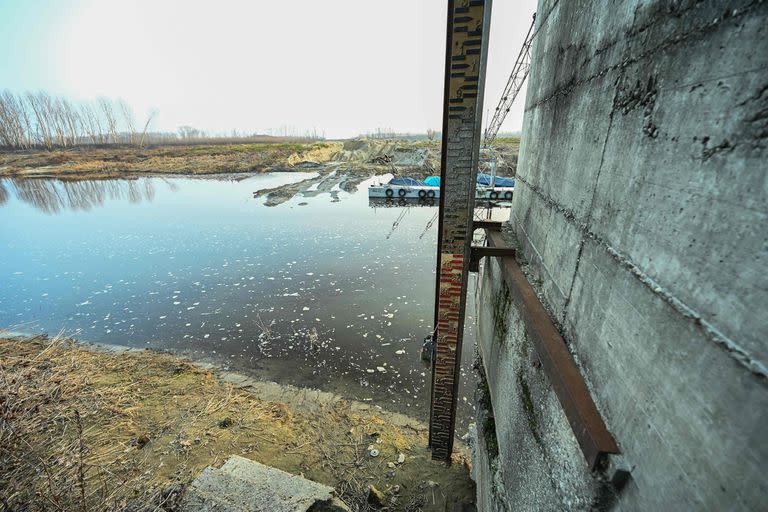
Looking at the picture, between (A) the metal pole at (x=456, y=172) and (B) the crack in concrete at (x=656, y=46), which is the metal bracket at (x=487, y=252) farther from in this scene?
(B) the crack in concrete at (x=656, y=46)

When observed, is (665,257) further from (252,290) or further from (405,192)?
(405,192)

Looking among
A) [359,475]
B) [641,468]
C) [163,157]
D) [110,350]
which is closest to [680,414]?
[641,468]

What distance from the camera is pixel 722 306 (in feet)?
2.64

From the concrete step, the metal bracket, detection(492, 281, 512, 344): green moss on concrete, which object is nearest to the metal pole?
the metal bracket

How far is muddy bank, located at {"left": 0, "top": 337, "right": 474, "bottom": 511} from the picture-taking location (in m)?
3.22

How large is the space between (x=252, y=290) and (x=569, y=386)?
29.9 feet

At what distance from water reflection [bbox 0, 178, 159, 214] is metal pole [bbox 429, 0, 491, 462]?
25545 mm

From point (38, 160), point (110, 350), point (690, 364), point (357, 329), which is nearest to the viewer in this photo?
point (690, 364)

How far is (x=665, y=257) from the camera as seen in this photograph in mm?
1043

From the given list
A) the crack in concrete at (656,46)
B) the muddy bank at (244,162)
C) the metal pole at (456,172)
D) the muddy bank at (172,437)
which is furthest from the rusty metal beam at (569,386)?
the muddy bank at (244,162)

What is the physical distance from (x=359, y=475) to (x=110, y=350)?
252 inches

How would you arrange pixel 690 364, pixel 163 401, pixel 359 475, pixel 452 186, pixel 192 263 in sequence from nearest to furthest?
pixel 690 364
pixel 452 186
pixel 359 475
pixel 163 401
pixel 192 263

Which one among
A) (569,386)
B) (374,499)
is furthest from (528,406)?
(374,499)

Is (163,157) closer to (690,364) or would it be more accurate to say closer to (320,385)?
(320,385)
